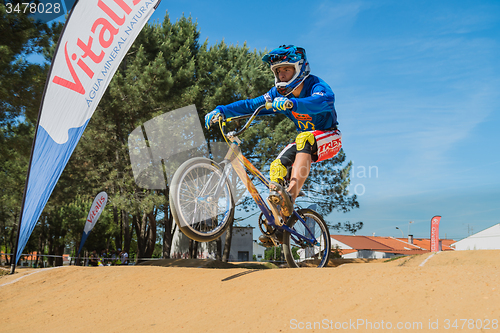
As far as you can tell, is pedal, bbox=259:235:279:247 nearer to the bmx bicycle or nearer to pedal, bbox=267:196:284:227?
the bmx bicycle

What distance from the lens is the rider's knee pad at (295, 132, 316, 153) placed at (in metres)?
4.77

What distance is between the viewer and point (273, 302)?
3445 millimetres

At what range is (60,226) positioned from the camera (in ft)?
107

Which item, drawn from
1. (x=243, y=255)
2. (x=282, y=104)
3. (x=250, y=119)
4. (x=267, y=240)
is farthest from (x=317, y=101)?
(x=243, y=255)

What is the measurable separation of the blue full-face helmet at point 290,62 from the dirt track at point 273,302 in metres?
2.59

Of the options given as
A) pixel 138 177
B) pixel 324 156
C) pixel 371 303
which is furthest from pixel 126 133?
pixel 371 303

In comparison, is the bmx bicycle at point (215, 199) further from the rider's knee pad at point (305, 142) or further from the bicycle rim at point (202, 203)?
the rider's knee pad at point (305, 142)

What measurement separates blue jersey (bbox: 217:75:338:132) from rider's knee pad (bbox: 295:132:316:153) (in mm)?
306

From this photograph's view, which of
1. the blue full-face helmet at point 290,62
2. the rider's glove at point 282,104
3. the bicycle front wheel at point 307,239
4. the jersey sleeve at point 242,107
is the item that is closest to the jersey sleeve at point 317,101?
the rider's glove at point 282,104

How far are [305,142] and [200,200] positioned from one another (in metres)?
1.70

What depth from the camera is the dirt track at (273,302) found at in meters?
2.61

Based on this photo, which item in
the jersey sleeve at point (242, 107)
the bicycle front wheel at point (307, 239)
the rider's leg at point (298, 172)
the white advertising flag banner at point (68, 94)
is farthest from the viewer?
the white advertising flag banner at point (68, 94)

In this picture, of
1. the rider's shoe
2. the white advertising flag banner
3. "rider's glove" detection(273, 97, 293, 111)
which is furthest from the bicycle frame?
the white advertising flag banner

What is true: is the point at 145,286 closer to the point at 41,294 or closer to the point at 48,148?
the point at 41,294
